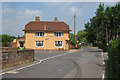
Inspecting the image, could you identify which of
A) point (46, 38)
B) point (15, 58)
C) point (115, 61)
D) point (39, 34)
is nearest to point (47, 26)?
point (39, 34)

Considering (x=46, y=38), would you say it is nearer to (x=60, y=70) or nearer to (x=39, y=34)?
(x=39, y=34)

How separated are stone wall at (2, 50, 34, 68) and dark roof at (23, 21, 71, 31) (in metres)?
27.9

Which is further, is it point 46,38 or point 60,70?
point 46,38

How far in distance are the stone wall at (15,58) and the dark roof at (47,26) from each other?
91.6ft

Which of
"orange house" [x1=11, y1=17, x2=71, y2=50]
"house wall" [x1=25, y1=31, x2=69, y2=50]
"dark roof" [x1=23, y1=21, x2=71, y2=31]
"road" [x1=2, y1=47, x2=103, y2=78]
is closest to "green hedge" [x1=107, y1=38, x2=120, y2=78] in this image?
"road" [x1=2, y1=47, x2=103, y2=78]

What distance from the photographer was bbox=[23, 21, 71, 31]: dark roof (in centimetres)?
4541

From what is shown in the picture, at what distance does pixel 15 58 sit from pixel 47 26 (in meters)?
32.5

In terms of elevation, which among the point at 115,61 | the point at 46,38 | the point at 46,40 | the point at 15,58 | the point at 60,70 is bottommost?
the point at 60,70

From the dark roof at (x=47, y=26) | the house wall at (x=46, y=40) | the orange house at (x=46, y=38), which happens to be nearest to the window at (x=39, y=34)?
the orange house at (x=46, y=38)

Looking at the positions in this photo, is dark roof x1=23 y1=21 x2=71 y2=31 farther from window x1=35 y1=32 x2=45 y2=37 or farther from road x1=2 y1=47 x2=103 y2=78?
road x1=2 y1=47 x2=103 y2=78

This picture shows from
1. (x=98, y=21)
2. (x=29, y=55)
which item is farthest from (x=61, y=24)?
(x=29, y=55)

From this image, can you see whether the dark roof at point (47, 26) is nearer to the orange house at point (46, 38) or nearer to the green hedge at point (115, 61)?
the orange house at point (46, 38)

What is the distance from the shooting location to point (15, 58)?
14648 millimetres

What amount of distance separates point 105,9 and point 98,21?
3140 millimetres
